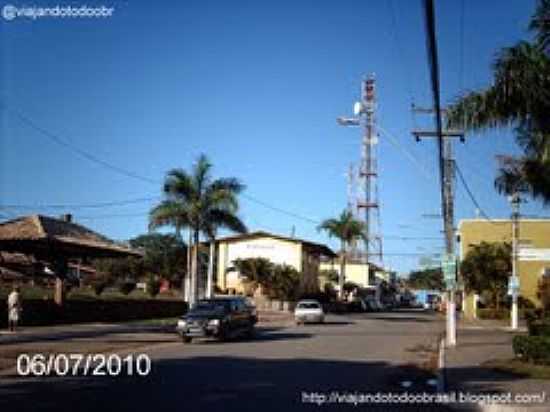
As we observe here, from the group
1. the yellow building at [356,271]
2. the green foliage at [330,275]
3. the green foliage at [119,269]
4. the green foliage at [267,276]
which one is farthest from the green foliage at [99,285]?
the yellow building at [356,271]

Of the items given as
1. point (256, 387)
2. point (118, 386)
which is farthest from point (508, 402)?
point (118, 386)

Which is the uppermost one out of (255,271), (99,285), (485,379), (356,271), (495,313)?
(356,271)

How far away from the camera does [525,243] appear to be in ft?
257

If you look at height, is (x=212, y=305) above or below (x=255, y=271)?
below

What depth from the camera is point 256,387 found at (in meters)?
17.5

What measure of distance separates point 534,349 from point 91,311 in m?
25.8

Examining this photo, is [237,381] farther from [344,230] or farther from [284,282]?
[344,230]

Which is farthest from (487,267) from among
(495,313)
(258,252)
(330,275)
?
(330,275)

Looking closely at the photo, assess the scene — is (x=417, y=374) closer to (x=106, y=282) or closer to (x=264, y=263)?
(x=264, y=263)

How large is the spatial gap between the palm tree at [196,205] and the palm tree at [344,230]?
40.6m

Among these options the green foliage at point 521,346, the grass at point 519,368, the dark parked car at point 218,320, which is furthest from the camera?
the dark parked car at point 218,320

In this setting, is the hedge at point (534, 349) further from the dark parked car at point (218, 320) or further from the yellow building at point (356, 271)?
the yellow building at point (356, 271)

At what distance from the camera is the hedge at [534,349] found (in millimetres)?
22438

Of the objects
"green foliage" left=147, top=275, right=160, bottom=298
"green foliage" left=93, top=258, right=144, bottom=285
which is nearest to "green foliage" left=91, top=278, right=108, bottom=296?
"green foliage" left=93, top=258, right=144, bottom=285
